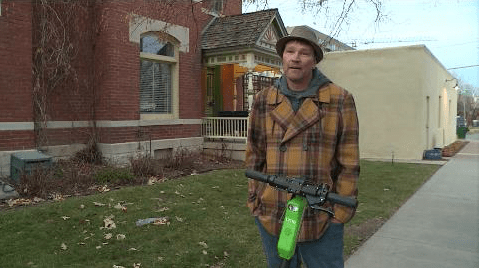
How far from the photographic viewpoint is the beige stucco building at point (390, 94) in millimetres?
15445

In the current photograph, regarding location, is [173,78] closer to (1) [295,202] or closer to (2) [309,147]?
(2) [309,147]

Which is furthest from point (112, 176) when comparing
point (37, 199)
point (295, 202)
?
point (295, 202)

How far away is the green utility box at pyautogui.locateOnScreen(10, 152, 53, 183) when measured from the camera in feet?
23.8

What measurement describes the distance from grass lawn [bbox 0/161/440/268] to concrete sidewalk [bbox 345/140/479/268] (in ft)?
0.95

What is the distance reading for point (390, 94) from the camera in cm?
1593

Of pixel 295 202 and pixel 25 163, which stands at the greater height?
pixel 295 202

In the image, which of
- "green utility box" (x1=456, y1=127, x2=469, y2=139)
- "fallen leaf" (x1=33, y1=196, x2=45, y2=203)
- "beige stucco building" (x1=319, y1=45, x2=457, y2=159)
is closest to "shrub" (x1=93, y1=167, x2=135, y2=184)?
"fallen leaf" (x1=33, y1=196, x2=45, y2=203)

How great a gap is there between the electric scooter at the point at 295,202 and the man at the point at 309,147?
22 centimetres

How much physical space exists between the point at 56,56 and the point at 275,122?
7.79 meters

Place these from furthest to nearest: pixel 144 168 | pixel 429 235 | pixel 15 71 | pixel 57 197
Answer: pixel 144 168
pixel 15 71
pixel 57 197
pixel 429 235

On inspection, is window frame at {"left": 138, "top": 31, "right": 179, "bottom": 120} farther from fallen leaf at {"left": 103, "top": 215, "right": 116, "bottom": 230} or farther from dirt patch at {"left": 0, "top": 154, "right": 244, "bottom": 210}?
fallen leaf at {"left": 103, "top": 215, "right": 116, "bottom": 230}

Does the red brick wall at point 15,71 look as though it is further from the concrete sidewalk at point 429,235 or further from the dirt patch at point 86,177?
the concrete sidewalk at point 429,235

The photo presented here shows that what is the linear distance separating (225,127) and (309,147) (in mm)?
10795

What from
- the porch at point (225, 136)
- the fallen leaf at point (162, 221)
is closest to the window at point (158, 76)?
the porch at point (225, 136)
